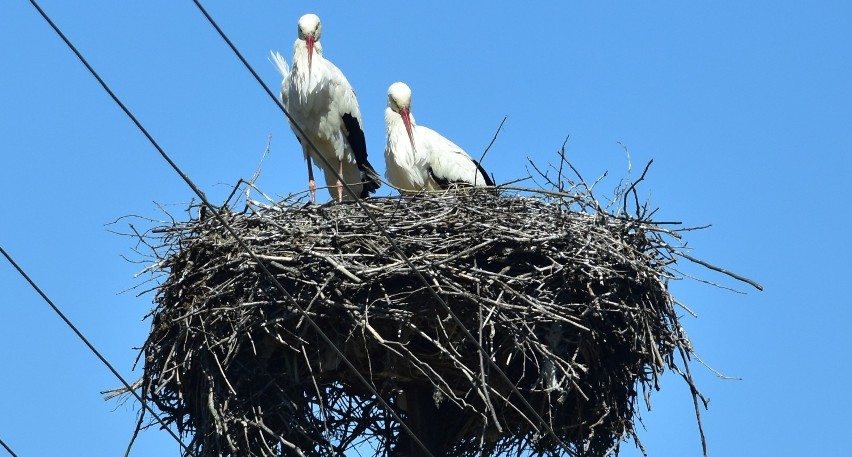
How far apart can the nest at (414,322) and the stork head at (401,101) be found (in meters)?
2.43

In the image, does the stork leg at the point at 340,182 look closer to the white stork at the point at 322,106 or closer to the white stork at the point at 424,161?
the white stork at the point at 322,106

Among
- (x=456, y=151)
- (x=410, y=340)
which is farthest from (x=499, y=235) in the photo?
(x=456, y=151)

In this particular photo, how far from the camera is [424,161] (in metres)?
10.5

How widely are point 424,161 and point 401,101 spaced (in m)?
0.54

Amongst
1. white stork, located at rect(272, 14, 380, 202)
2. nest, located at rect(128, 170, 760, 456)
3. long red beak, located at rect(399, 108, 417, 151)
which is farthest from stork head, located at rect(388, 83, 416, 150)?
nest, located at rect(128, 170, 760, 456)

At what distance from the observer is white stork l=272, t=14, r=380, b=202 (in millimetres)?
10719

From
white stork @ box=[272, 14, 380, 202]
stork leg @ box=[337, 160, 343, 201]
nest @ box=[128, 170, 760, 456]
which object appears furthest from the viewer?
stork leg @ box=[337, 160, 343, 201]

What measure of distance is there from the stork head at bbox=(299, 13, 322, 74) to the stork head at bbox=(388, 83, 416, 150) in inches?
23.1

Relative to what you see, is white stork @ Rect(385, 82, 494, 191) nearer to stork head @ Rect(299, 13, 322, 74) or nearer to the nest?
stork head @ Rect(299, 13, 322, 74)

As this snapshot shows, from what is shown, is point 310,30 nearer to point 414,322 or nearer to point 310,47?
point 310,47

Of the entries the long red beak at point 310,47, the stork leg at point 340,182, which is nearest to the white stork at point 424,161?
the stork leg at point 340,182

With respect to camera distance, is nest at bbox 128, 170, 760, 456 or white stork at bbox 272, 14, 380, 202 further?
white stork at bbox 272, 14, 380, 202

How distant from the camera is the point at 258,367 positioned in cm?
801

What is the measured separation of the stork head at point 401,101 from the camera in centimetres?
1073
